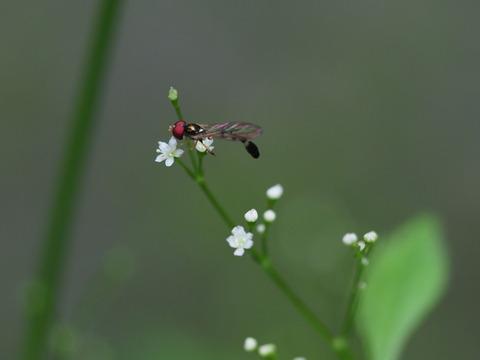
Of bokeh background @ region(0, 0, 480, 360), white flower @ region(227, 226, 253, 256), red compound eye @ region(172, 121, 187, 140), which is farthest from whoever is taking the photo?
bokeh background @ region(0, 0, 480, 360)

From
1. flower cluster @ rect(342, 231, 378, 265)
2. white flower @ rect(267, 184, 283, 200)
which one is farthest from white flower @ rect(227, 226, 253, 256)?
flower cluster @ rect(342, 231, 378, 265)

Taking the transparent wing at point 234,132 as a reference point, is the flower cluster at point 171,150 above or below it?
above

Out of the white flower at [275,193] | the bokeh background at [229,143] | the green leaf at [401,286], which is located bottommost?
the green leaf at [401,286]

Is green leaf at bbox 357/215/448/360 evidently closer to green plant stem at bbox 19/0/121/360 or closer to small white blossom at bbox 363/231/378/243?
small white blossom at bbox 363/231/378/243

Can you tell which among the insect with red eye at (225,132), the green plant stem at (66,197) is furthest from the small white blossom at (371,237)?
the green plant stem at (66,197)

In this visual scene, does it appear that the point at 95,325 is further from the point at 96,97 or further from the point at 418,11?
the point at 418,11

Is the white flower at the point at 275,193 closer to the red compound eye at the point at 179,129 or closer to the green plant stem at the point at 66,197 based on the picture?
the red compound eye at the point at 179,129
